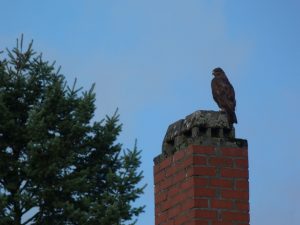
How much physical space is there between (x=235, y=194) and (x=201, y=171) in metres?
0.26

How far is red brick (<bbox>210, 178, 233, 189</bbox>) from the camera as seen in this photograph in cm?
509

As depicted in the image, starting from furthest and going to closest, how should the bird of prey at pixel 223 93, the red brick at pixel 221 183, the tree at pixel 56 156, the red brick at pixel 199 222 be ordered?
the tree at pixel 56 156 → the bird of prey at pixel 223 93 → the red brick at pixel 221 183 → the red brick at pixel 199 222

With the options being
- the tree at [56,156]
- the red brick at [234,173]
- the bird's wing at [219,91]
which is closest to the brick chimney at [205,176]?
the red brick at [234,173]

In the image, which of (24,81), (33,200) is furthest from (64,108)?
(33,200)

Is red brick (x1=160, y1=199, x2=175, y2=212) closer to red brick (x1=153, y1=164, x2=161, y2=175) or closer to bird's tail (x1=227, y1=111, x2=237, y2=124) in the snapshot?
red brick (x1=153, y1=164, x2=161, y2=175)

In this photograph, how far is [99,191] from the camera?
13.8 metres

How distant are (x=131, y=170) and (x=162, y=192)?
776 cm

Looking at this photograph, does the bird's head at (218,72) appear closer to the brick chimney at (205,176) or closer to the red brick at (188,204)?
the brick chimney at (205,176)

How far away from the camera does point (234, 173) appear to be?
16.9 feet

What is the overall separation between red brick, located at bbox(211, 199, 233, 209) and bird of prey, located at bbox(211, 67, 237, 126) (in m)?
0.63

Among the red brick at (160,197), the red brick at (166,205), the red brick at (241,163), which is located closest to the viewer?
the red brick at (241,163)

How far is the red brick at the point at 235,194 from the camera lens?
5090 mm

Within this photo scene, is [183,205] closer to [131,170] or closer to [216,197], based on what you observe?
[216,197]

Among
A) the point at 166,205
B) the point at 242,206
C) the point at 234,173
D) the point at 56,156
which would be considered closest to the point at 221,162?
the point at 234,173
